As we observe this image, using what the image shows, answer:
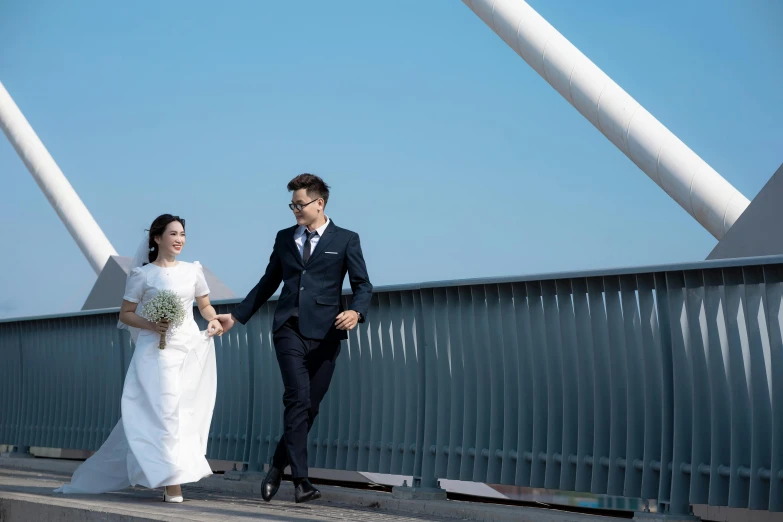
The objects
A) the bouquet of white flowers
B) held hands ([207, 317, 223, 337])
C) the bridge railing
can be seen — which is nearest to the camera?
the bridge railing

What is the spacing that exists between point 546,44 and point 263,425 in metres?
21.3

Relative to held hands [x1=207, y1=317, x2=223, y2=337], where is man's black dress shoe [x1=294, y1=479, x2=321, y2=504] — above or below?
below

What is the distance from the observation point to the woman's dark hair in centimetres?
718

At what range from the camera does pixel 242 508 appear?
6309 mm

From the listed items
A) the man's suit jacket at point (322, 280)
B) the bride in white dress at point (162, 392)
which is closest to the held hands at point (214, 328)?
the bride in white dress at point (162, 392)

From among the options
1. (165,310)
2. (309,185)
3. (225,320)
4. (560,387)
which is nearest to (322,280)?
(309,185)

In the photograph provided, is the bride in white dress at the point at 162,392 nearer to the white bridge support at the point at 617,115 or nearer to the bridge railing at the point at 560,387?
the bridge railing at the point at 560,387

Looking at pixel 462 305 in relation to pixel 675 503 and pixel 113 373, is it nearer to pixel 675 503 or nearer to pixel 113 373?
pixel 675 503

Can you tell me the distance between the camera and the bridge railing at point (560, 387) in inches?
205

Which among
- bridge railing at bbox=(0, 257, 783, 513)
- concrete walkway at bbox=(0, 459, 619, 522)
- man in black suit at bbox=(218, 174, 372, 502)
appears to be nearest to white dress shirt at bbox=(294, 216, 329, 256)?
man in black suit at bbox=(218, 174, 372, 502)

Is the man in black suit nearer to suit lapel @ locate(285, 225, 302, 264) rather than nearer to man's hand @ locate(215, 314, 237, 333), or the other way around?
suit lapel @ locate(285, 225, 302, 264)

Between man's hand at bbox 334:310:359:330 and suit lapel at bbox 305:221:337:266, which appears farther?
suit lapel at bbox 305:221:337:266

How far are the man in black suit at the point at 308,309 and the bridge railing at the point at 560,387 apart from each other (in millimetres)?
631

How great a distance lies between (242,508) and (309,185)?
2104mm
